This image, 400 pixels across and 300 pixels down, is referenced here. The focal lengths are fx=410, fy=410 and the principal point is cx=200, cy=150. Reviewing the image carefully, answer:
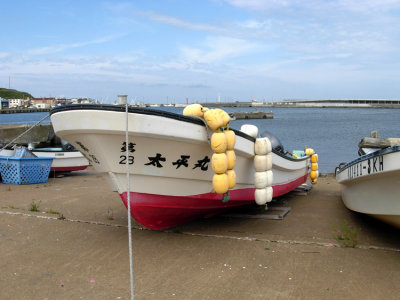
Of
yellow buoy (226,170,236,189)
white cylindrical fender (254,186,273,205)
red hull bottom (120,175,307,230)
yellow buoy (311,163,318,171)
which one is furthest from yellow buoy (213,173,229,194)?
yellow buoy (311,163,318,171)

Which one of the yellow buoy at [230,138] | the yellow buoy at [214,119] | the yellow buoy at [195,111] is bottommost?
the yellow buoy at [230,138]

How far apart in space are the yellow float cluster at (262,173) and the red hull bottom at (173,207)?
413 mm

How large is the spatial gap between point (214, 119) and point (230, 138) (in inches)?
13.8

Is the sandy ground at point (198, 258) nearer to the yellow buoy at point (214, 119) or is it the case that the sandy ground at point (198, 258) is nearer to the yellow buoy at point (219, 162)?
the yellow buoy at point (219, 162)

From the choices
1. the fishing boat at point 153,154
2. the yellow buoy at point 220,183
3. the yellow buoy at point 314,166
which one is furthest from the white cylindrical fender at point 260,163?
the yellow buoy at point 314,166

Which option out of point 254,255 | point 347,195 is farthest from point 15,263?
point 347,195

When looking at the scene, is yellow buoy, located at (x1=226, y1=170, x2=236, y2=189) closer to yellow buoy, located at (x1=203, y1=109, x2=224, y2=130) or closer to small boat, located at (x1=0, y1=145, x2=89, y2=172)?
yellow buoy, located at (x1=203, y1=109, x2=224, y2=130)

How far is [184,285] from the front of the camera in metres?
4.35

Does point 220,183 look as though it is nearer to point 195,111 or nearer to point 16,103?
point 195,111

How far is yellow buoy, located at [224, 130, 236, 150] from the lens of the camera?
17.6 feet

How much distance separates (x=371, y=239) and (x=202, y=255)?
2446 mm

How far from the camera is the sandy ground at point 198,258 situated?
13.8 feet

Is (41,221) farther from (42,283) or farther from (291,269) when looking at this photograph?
(291,269)

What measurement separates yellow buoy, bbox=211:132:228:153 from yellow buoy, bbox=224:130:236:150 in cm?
18
